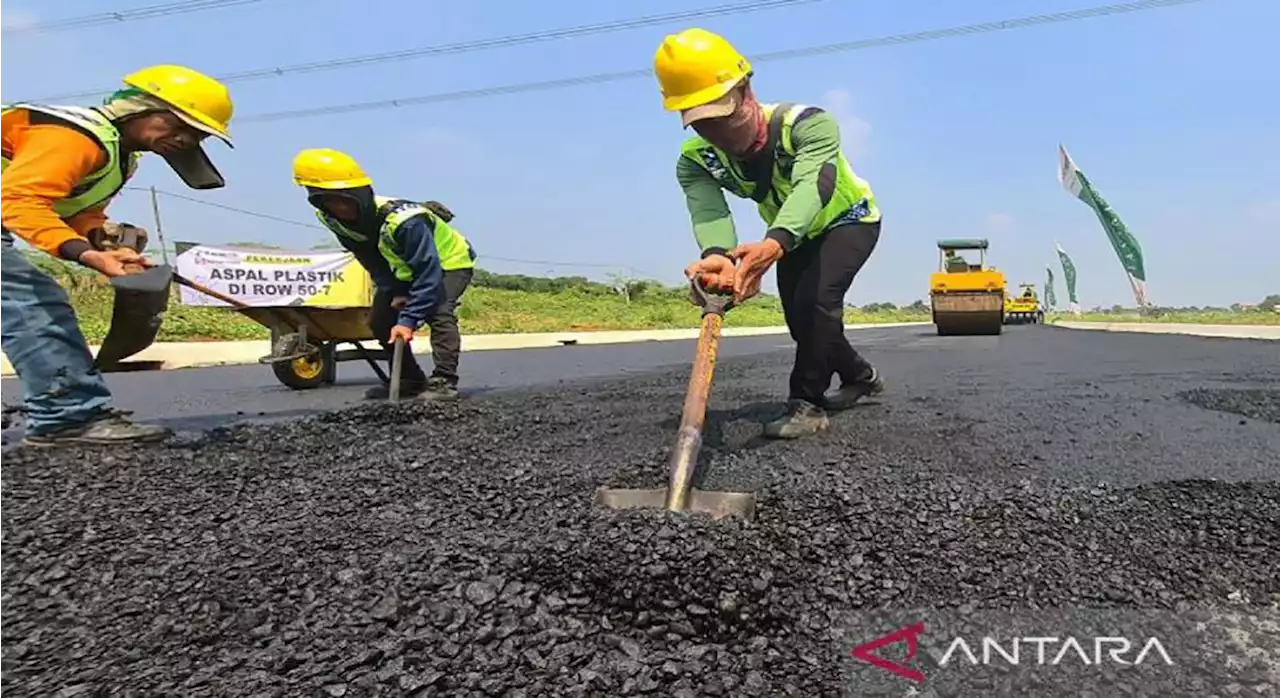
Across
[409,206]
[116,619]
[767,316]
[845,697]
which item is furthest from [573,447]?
[767,316]

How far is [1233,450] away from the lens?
2904mm

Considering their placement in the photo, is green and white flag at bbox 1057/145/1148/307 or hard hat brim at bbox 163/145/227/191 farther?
green and white flag at bbox 1057/145/1148/307

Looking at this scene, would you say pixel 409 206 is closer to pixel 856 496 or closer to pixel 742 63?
pixel 742 63

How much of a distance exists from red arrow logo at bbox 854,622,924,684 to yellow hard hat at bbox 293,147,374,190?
3815 mm

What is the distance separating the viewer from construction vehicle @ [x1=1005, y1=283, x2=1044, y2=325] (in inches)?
1237

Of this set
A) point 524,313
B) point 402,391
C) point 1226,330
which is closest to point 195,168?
point 402,391

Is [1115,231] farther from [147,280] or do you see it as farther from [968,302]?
[147,280]

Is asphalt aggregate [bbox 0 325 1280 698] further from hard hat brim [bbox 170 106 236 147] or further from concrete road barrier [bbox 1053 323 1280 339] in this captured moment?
concrete road barrier [bbox 1053 323 1280 339]

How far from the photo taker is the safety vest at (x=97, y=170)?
2930mm

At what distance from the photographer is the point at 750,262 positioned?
265 cm

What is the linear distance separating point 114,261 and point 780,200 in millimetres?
2526

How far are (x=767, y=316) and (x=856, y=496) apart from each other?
35.2 meters

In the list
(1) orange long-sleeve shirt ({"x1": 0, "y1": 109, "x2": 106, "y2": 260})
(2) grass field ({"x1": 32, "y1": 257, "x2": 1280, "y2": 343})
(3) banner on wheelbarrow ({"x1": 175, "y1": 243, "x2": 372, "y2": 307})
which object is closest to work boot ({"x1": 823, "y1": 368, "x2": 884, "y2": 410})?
(1) orange long-sleeve shirt ({"x1": 0, "y1": 109, "x2": 106, "y2": 260})

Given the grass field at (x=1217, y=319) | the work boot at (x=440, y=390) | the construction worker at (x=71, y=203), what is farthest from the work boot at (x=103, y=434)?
the grass field at (x=1217, y=319)
